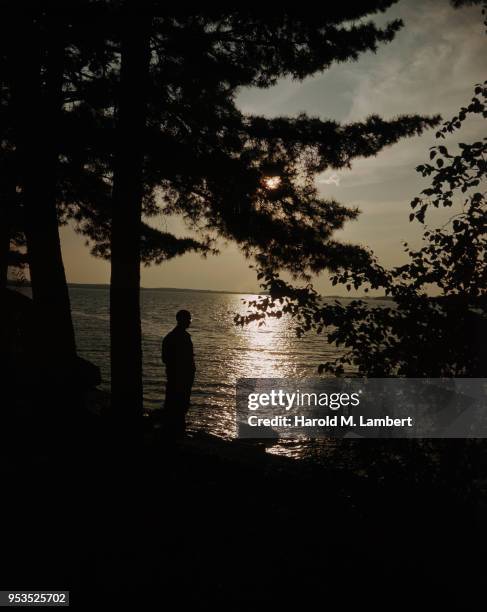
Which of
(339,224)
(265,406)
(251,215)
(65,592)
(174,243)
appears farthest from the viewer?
(265,406)

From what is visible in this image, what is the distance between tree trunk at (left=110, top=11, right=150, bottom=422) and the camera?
6.12m

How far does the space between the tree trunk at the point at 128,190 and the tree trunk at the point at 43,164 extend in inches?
43.5

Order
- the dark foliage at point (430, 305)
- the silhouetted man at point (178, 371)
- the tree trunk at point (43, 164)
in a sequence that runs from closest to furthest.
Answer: the dark foliage at point (430, 305) < the tree trunk at point (43, 164) < the silhouetted man at point (178, 371)

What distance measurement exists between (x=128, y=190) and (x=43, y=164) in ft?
4.59

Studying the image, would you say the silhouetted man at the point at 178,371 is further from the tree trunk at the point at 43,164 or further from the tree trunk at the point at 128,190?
the tree trunk at the point at 43,164

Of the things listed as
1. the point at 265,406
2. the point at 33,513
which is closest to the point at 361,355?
the point at 33,513

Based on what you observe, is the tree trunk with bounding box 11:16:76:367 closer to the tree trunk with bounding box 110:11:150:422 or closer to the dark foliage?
the tree trunk with bounding box 110:11:150:422

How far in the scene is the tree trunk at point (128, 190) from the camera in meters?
6.12

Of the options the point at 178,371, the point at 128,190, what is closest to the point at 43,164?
the point at 128,190

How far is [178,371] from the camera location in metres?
7.38

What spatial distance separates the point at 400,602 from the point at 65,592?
2237mm

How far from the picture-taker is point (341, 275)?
16.9 ft

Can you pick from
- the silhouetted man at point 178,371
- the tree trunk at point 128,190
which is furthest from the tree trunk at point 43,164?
the silhouetted man at point 178,371

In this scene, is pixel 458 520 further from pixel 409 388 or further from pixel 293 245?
pixel 293 245
